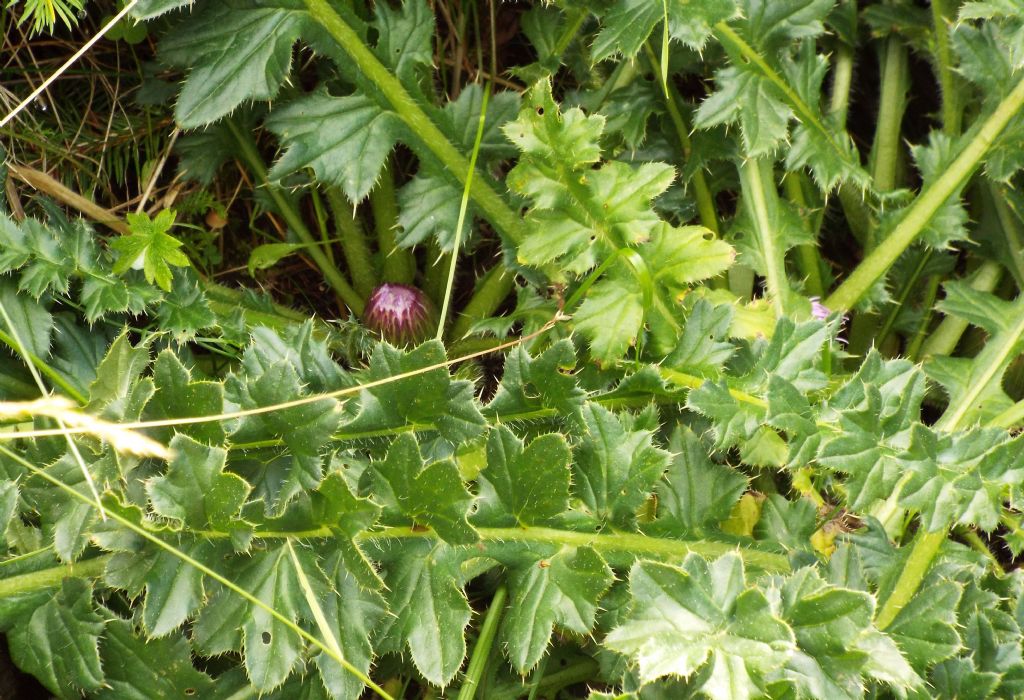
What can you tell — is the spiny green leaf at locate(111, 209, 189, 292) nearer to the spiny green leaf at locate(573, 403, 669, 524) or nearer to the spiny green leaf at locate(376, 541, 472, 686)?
the spiny green leaf at locate(376, 541, 472, 686)

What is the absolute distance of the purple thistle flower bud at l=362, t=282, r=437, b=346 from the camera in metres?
2.11

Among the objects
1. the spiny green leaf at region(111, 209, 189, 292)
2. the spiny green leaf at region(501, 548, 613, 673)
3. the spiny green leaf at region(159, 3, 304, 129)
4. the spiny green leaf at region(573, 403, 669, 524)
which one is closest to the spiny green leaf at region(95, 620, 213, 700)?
the spiny green leaf at region(501, 548, 613, 673)

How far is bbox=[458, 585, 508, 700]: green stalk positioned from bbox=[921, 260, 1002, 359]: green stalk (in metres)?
1.27

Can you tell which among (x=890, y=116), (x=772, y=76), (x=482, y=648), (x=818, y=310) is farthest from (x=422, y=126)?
(x=890, y=116)

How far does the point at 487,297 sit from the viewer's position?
7.34 ft

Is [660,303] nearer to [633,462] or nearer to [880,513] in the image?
[633,462]

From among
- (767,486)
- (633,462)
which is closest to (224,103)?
(633,462)

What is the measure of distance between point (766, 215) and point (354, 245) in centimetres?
102

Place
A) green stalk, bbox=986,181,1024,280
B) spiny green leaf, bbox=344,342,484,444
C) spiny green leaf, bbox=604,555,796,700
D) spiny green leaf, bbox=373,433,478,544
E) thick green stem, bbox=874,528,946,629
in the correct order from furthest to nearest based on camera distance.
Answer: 1. green stalk, bbox=986,181,1024,280
2. thick green stem, bbox=874,528,946,629
3. spiny green leaf, bbox=344,342,484,444
4. spiny green leaf, bbox=373,433,478,544
5. spiny green leaf, bbox=604,555,796,700

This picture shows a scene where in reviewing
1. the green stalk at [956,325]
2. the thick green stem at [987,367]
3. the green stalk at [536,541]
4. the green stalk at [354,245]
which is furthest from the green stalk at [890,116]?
the green stalk at [354,245]

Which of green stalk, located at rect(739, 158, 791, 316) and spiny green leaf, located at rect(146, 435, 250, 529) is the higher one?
green stalk, located at rect(739, 158, 791, 316)

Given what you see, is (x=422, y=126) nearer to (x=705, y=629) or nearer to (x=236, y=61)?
(x=236, y=61)

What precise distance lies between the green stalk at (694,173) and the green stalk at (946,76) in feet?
2.08

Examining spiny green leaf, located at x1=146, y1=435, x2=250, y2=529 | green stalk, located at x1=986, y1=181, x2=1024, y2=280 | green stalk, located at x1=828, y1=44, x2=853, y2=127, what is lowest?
spiny green leaf, located at x1=146, y1=435, x2=250, y2=529
